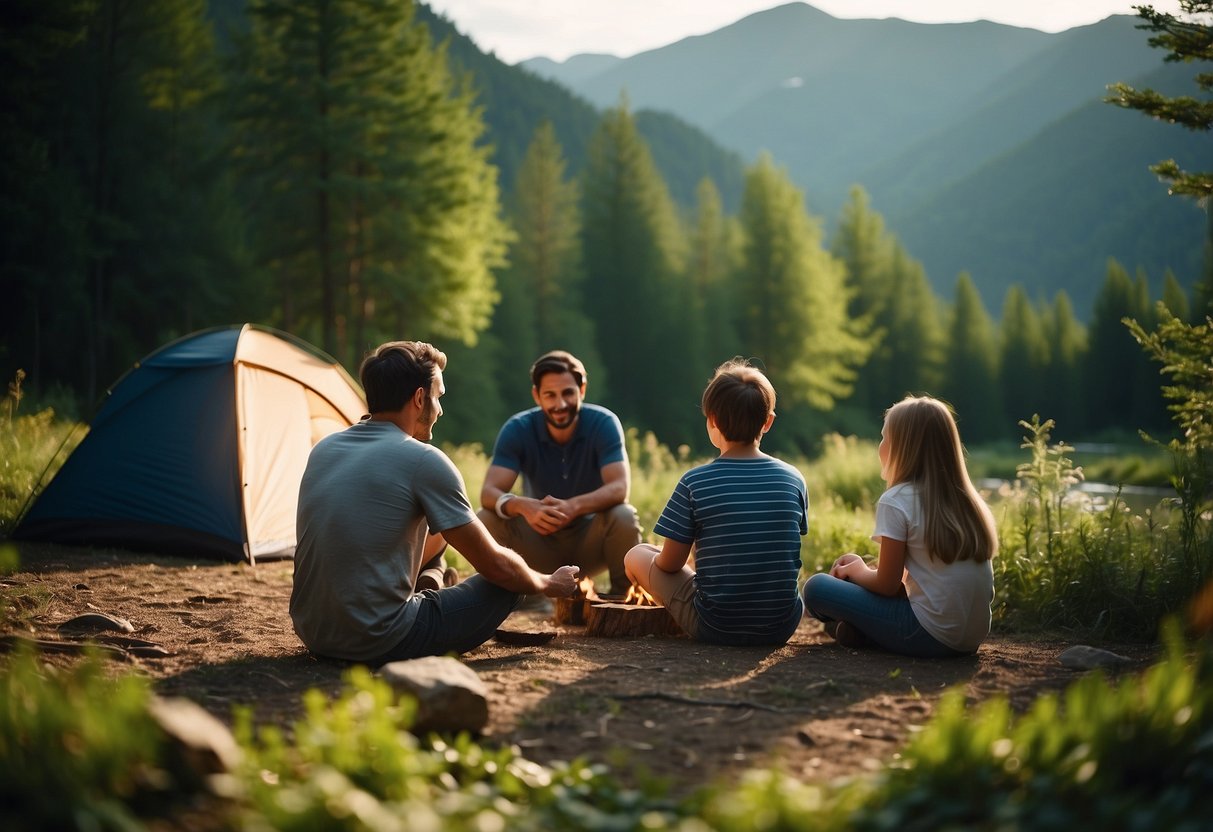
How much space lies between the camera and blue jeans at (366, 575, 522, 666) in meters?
4.14

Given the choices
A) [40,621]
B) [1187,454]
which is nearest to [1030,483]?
[1187,454]

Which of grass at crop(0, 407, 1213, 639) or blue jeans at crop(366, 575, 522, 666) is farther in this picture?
grass at crop(0, 407, 1213, 639)

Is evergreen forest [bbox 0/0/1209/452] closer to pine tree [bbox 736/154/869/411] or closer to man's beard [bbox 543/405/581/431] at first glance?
pine tree [bbox 736/154/869/411]

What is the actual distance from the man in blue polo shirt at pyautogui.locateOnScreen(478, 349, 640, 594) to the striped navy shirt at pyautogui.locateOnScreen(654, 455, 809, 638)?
1242 millimetres

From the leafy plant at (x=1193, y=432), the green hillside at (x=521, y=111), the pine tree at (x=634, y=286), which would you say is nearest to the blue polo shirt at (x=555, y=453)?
the leafy plant at (x=1193, y=432)

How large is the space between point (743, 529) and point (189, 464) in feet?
15.7

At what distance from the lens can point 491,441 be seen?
91.9 ft

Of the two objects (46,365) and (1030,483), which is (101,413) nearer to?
(1030,483)

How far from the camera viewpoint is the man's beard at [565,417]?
5955 mm

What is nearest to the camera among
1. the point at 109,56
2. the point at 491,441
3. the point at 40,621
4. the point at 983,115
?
the point at 40,621

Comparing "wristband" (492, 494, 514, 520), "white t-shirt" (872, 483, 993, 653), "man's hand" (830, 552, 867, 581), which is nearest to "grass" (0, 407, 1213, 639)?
"white t-shirt" (872, 483, 993, 653)

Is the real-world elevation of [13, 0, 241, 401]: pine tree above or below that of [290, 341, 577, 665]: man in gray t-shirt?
above

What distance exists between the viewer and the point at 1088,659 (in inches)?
169

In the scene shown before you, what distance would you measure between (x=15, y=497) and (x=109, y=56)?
70.0 feet
